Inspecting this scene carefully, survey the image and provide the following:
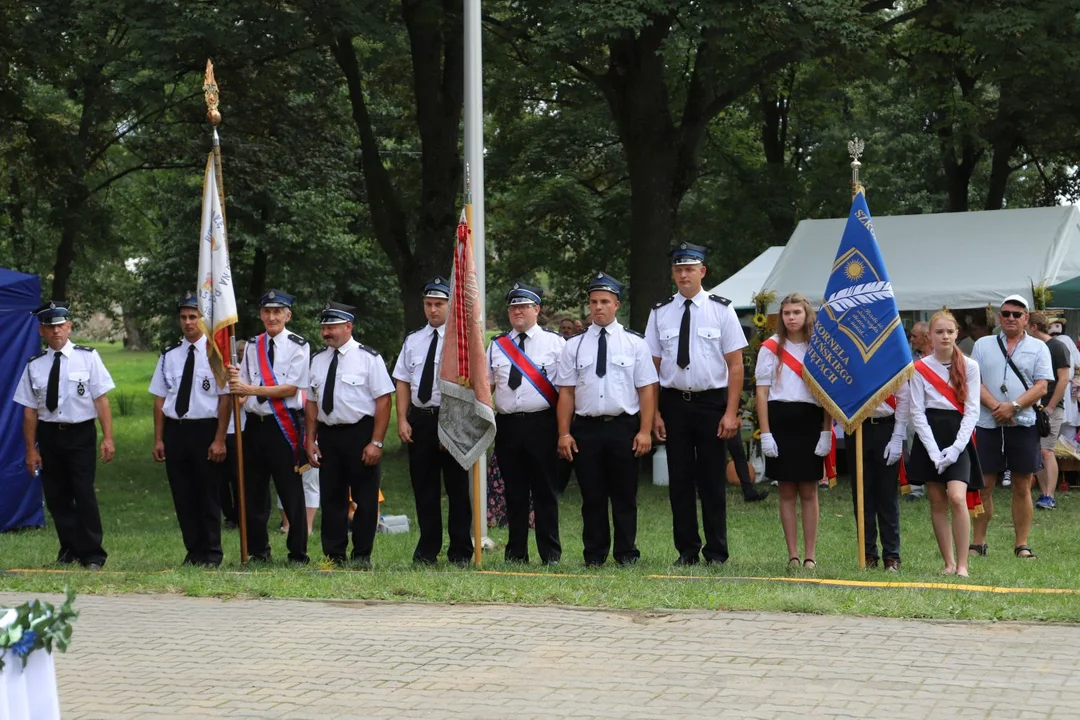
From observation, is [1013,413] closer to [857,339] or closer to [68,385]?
[857,339]

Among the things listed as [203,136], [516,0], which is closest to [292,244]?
[203,136]

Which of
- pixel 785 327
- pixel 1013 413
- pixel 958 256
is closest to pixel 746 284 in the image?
pixel 958 256

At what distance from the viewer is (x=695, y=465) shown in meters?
10.0

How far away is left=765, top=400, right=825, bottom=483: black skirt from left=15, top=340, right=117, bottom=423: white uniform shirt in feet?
16.7

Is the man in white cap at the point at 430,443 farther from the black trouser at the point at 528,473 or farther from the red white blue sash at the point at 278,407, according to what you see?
the red white blue sash at the point at 278,407

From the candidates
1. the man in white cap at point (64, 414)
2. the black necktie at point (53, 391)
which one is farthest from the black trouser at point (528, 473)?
the black necktie at point (53, 391)

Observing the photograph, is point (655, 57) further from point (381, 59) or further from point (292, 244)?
point (292, 244)

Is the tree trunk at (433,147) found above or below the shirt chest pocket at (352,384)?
above

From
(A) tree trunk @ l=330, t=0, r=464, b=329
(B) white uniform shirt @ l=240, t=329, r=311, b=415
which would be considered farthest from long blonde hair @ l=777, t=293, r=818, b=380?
(A) tree trunk @ l=330, t=0, r=464, b=329

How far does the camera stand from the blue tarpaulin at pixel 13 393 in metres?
14.9

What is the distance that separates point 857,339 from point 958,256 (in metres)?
10.0

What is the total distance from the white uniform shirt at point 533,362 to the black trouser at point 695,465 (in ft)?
2.66

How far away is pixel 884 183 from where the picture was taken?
3194 cm

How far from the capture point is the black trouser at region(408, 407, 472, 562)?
10.4 meters
